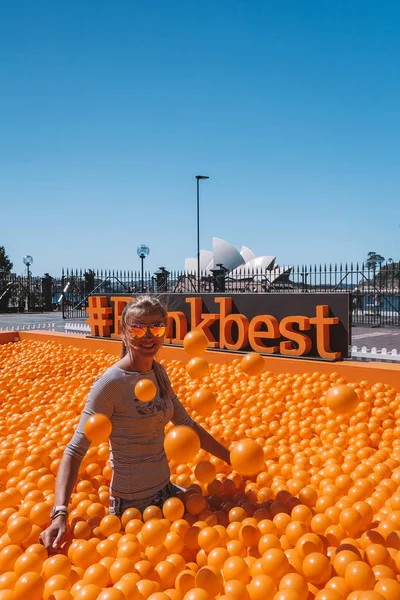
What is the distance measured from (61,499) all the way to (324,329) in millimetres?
5478

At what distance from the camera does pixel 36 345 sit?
10461mm

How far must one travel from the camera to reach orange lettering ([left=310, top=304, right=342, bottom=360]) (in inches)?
276

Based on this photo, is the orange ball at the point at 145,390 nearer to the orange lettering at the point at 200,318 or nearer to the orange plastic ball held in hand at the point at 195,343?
the orange plastic ball held in hand at the point at 195,343

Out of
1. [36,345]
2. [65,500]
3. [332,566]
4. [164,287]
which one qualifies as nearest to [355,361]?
[332,566]

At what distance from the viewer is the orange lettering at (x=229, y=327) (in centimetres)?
793

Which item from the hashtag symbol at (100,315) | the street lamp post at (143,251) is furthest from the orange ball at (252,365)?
the street lamp post at (143,251)

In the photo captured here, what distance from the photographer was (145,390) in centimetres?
249

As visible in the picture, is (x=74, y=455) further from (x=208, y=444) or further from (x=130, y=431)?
(x=208, y=444)

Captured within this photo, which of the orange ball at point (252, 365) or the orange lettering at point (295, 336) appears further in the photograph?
the orange lettering at point (295, 336)

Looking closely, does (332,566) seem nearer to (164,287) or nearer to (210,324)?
(210,324)

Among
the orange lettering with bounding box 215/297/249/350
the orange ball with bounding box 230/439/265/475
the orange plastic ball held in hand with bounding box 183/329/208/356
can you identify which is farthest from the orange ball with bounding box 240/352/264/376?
the orange lettering with bounding box 215/297/249/350

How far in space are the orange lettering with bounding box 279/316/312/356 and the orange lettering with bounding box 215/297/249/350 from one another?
0.68m

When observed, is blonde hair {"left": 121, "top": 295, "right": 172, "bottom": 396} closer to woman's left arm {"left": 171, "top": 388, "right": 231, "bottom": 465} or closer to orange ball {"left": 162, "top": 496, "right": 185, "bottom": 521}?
woman's left arm {"left": 171, "top": 388, "right": 231, "bottom": 465}

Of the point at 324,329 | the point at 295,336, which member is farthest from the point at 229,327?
the point at 324,329
